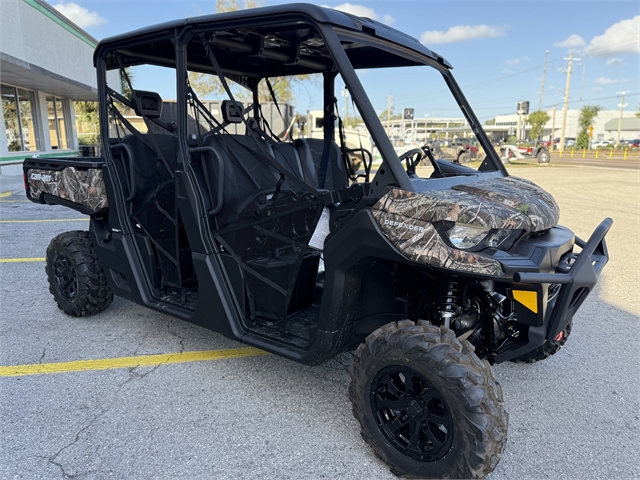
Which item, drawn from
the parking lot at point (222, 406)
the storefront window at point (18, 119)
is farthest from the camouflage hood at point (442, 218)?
the storefront window at point (18, 119)

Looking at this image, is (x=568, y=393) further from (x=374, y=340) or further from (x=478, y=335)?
(x=374, y=340)

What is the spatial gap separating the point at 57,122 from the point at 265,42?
72.3 ft

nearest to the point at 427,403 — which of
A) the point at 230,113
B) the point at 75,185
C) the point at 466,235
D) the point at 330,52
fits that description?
the point at 466,235

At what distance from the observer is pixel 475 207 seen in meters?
2.17

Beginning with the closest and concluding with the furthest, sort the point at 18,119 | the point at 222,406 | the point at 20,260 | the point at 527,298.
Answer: the point at 527,298, the point at 222,406, the point at 20,260, the point at 18,119

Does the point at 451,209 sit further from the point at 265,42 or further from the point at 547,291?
the point at 265,42

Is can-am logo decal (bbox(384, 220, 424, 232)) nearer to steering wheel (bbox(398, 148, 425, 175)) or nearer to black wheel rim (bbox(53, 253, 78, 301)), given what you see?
steering wheel (bbox(398, 148, 425, 175))

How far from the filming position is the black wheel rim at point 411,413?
2.19m

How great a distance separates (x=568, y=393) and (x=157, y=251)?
306 cm

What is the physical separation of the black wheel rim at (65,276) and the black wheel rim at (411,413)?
9.67ft

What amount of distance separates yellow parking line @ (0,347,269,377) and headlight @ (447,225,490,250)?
6.33 feet

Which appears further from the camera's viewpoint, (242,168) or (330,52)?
(242,168)

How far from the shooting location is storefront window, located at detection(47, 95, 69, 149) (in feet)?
68.5

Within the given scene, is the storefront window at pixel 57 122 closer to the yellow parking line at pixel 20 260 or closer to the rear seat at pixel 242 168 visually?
the yellow parking line at pixel 20 260
